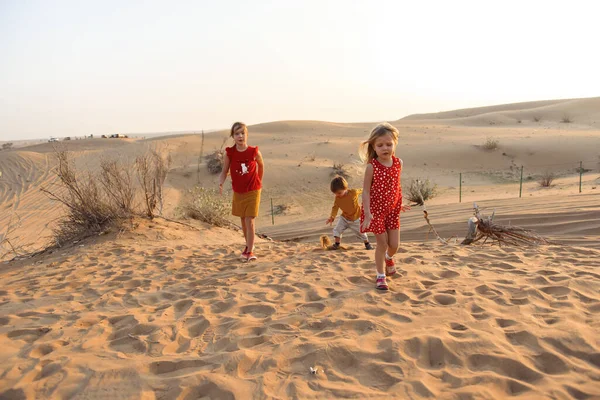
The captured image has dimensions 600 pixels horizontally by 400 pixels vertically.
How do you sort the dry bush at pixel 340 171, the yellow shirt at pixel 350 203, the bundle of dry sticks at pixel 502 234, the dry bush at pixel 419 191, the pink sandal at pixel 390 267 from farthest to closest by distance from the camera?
the dry bush at pixel 340 171 → the dry bush at pixel 419 191 → the yellow shirt at pixel 350 203 → the bundle of dry sticks at pixel 502 234 → the pink sandal at pixel 390 267

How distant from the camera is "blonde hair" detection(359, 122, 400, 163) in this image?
357cm

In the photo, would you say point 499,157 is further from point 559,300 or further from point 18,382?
point 18,382

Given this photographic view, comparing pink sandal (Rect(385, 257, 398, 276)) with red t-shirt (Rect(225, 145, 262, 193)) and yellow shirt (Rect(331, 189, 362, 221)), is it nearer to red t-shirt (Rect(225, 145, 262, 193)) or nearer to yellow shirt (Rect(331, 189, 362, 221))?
yellow shirt (Rect(331, 189, 362, 221))

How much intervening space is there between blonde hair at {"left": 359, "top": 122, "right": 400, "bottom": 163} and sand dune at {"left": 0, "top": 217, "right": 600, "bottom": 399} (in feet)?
3.68

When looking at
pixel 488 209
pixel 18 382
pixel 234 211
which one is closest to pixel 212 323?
pixel 18 382

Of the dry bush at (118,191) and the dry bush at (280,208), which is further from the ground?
the dry bush at (118,191)

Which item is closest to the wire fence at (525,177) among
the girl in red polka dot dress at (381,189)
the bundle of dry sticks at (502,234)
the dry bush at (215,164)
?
the dry bush at (215,164)

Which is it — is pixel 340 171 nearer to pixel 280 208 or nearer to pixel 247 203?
pixel 280 208

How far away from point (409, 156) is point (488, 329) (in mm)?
18660

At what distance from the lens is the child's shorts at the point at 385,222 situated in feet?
11.9

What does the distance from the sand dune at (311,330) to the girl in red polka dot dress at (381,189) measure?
0.40 metres

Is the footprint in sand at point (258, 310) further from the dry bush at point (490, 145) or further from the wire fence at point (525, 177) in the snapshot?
the dry bush at point (490, 145)

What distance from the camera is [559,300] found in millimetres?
3148

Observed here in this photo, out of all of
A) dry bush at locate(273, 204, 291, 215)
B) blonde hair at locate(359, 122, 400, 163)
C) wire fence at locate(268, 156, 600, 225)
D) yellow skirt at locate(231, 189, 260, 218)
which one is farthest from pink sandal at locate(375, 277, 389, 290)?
dry bush at locate(273, 204, 291, 215)
